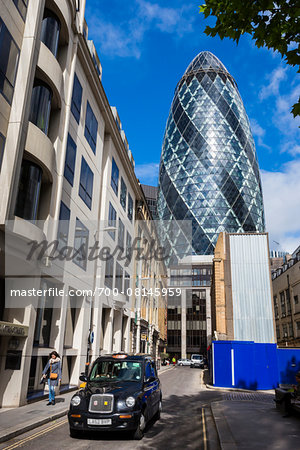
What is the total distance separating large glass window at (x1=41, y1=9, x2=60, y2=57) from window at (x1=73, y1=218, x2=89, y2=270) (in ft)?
28.1

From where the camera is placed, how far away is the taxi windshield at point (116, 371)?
9.15 metres

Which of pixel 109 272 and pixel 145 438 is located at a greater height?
pixel 109 272

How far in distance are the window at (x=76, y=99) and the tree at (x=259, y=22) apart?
13797 mm

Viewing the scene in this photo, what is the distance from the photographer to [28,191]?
13.3m

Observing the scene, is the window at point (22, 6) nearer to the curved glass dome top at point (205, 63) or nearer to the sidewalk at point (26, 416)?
the sidewalk at point (26, 416)

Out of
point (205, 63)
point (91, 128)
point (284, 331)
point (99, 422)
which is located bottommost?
point (99, 422)

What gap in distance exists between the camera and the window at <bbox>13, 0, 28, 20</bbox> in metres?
12.6

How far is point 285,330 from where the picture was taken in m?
50.3

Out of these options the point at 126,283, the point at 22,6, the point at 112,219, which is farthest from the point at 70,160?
the point at 126,283

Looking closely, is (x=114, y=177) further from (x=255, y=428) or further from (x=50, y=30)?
(x=255, y=428)

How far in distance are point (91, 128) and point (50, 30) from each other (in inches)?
288

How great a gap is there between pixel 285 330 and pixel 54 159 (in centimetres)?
4556

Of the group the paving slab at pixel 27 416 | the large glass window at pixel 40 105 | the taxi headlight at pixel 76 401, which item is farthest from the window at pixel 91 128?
the taxi headlight at pixel 76 401

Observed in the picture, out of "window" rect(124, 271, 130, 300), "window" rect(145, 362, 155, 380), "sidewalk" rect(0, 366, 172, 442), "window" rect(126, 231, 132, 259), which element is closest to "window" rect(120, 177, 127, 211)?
"window" rect(126, 231, 132, 259)
